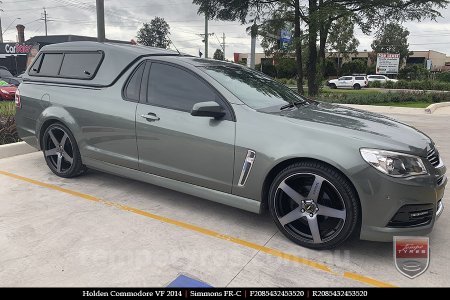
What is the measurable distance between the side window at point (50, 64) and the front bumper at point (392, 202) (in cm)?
422

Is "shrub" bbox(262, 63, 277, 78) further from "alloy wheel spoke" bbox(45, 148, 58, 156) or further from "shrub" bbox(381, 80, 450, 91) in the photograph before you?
"alloy wheel spoke" bbox(45, 148, 58, 156)

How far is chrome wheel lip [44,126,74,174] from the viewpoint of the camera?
4.92 m

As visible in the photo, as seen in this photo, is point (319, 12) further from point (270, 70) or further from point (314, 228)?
point (270, 70)

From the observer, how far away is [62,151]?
5.00m

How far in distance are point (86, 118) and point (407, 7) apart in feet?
62.3

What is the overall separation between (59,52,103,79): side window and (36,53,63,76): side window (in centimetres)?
12

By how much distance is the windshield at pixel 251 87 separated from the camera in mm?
3844

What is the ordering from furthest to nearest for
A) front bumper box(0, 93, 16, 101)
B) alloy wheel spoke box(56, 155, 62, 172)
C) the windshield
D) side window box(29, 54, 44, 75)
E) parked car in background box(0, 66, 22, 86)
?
parked car in background box(0, 66, 22, 86) < front bumper box(0, 93, 16, 101) < side window box(29, 54, 44, 75) < alloy wheel spoke box(56, 155, 62, 172) < the windshield

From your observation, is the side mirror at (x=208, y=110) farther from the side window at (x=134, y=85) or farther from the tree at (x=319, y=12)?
the tree at (x=319, y=12)

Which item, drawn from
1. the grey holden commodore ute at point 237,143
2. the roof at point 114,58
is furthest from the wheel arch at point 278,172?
the roof at point 114,58

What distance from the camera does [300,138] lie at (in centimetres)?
325

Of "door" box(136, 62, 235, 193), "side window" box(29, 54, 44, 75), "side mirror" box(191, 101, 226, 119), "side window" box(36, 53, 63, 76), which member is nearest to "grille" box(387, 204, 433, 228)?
"door" box(136, 62, 235, 193)
